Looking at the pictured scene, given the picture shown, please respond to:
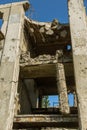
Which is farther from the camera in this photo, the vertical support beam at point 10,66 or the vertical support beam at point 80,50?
the vertical support beam at point 10,66

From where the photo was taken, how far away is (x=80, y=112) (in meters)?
8.29

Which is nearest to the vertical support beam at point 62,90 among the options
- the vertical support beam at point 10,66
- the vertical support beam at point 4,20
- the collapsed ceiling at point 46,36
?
the vertical support beam at point 10,66

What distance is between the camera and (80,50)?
986 cm

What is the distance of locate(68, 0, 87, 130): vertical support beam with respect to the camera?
8.40 metres

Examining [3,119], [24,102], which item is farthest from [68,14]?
[3,119]

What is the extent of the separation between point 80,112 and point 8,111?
8.76ft

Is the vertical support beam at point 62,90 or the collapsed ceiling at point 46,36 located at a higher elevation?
the collapsed ceiling at point 46,36

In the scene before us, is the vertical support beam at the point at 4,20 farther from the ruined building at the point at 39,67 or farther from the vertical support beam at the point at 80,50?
the vertical support beam at the point at 80,50

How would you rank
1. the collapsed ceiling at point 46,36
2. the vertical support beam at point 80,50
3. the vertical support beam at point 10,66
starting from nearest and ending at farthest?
the vertical support beam at point 80,50
the vertical support beam at point 10,66
the collapsed ceiling at point 46,36

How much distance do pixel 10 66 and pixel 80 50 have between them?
3041 mm

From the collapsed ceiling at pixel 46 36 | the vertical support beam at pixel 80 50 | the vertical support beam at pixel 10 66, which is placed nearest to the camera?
the vertical support beam at pixel 80 50

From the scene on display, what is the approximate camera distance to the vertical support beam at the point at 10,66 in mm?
8836

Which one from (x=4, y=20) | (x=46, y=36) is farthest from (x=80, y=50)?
(x=4, y=20)

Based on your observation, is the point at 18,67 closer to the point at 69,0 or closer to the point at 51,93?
the point at 69,0
